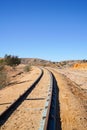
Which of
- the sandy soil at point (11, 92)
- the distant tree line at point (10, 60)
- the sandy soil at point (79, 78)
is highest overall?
the distant tree line at point (10, 60)

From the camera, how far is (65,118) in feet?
30.6

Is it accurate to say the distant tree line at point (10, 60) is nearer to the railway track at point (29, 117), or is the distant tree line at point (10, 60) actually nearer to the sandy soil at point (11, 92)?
the sandy soil at point (11, 92)

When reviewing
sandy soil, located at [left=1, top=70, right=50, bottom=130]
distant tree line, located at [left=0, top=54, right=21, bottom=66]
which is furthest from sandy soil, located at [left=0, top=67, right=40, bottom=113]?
distant tree line, located at [left=0, top=54, right=21, bottom=66]

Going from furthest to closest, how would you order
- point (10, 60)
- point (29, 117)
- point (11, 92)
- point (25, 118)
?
point (10, 60) < point (11, 92) < point (29, 117) < point (25, 118)

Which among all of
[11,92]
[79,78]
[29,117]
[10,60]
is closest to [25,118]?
[29,117]

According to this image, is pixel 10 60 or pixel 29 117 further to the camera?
pixel 10 60

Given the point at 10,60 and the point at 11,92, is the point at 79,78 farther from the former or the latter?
the point at 10,60

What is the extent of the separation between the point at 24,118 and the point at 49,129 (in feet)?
5.59

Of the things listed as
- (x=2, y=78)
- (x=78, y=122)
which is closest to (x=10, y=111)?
(x=78, y=122)

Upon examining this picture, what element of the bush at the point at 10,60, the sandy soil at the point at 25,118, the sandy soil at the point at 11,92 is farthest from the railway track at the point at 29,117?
the bush at the point at 10,60

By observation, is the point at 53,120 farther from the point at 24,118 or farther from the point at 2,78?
the point at 2,78

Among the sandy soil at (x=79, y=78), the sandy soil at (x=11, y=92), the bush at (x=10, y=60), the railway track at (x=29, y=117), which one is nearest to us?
the railway track at (x=29, y=117)

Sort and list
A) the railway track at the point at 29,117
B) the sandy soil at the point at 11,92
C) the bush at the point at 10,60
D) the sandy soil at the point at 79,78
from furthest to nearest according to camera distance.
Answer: the bush at the point at 10,60 → the sandy soil at the point at 79,78 → the sandy soil at the point at 11,92 → the railway track at the point at 29,117

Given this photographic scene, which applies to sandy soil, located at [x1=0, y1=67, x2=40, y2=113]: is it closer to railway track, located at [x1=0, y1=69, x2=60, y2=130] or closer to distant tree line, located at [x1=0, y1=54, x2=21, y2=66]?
railway track, located at [x1=0, y1=69, x2=60, y2=130]
